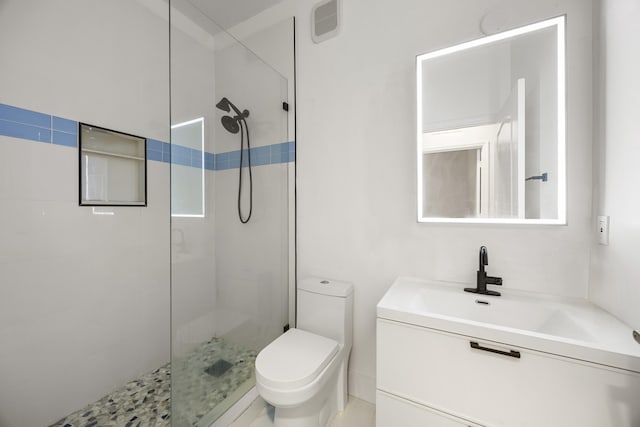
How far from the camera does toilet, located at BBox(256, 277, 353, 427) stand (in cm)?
108

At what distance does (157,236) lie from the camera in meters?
1.82

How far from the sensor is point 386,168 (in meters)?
1.48

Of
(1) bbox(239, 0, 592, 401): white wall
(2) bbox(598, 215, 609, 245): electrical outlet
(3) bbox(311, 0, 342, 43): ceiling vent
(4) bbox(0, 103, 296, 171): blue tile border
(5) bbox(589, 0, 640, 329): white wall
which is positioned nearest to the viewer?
(5) bbox(589, 0, 640, 329): white wall

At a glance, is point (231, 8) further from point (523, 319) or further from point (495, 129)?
point (523, 319)

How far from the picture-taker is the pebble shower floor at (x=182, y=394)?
1.26 m

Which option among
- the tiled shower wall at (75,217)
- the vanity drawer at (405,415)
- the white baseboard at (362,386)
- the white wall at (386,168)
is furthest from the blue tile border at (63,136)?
the white baseboard at (362,386)

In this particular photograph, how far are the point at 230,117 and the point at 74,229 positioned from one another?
1125 millimetres

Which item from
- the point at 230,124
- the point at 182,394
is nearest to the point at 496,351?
the point at 182,394

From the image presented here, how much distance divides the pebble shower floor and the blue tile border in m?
1.06

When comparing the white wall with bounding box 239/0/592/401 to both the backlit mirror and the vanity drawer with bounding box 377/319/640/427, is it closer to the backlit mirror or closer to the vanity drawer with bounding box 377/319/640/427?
the backlit mirror

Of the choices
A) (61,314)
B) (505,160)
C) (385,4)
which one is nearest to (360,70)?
(385,4)

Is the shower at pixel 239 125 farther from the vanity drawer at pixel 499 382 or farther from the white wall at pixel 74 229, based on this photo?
the vanity drawer at pixel 499 382

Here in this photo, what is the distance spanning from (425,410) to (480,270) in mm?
649

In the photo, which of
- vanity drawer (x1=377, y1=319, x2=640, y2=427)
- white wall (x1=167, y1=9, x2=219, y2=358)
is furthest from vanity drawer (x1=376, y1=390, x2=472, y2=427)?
white wall (x1=167, y1=9, x2=219, y2=358)
